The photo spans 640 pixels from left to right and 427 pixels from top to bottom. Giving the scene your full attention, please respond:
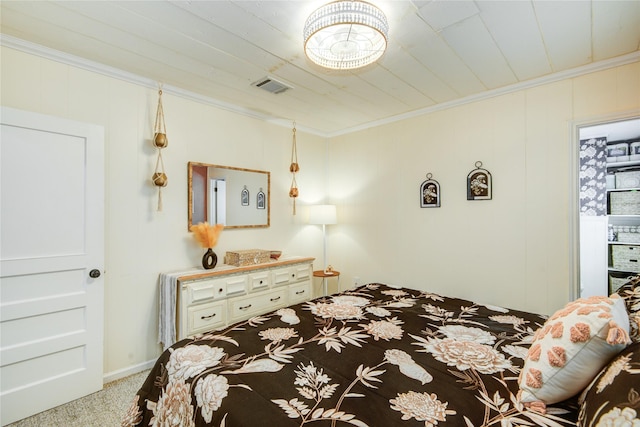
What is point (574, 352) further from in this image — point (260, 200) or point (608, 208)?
point (608, 208)

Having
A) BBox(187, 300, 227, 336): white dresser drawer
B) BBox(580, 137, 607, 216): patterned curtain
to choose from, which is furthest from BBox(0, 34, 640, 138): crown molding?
BBox(580, 137, 607, 216): patterned curtain

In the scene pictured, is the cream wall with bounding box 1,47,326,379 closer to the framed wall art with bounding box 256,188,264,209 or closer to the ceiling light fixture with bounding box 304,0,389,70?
the framed wall art with bounding box 256,188,264,209

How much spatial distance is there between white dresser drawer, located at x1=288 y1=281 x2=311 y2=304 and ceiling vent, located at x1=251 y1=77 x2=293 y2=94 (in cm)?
205

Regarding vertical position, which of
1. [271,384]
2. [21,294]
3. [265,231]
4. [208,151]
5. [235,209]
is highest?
[208,151]

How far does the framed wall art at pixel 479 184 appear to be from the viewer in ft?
9.25

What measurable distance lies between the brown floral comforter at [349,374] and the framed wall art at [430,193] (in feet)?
4.83

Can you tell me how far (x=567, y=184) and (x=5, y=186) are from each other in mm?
4100

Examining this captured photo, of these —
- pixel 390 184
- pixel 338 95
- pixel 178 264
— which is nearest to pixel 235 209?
pixel 178 264

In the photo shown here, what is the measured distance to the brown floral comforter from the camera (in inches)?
38.2

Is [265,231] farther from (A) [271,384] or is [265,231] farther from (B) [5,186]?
(A) [271,384]

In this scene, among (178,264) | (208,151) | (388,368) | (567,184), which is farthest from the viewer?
(208,151)

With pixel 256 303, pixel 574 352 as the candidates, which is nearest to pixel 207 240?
pixel 256 303

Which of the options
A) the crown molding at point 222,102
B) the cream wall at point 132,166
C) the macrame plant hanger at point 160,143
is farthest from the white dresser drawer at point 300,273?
the crown molding at point 222,102

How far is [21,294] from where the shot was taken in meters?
1.95
